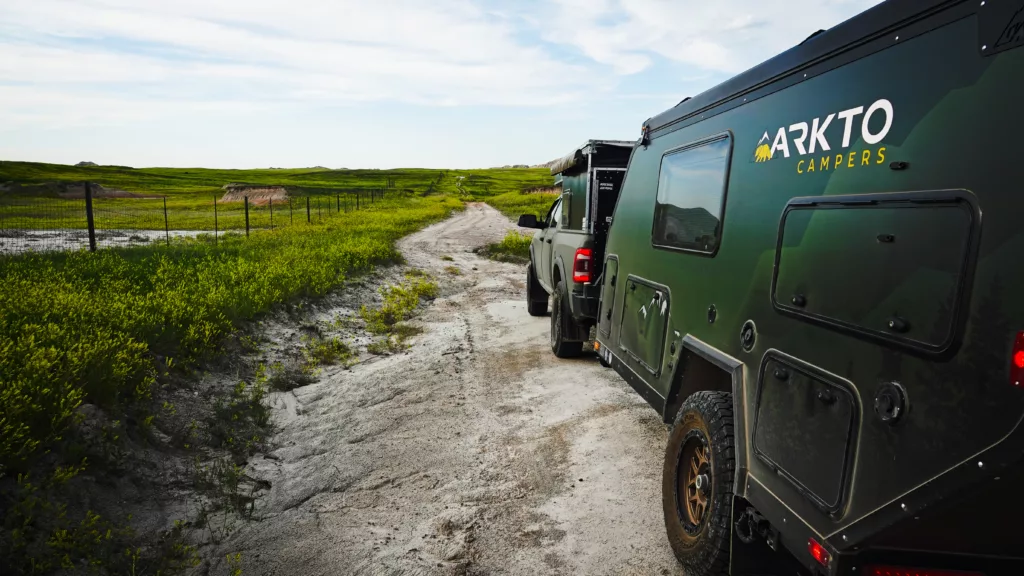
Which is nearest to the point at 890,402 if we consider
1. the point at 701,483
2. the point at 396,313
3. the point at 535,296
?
the point at 701,483

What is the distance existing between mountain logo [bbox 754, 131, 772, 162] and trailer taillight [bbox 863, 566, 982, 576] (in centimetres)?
173

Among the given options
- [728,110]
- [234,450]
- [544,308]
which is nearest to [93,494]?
[234,450]

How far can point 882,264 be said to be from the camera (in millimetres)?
2039

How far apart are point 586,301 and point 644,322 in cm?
200

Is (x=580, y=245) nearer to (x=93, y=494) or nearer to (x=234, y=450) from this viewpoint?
(x=234, y=450)

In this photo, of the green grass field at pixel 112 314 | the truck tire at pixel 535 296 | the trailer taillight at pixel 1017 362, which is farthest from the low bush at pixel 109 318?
the trailer taillight at pixel 1017 362

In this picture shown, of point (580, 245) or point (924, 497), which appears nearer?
point (924, 497)

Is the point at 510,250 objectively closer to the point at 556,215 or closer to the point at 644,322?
the point at 556,215

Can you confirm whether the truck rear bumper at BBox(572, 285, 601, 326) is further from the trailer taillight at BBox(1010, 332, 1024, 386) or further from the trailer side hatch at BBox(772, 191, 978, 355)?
the trailer taillight at BBox(1010, 332, 1024, 386)

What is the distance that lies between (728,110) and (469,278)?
10.7m

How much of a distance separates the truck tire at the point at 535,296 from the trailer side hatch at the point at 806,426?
22.6ft

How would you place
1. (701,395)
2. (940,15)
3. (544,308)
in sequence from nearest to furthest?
(940,15) → (701,395) → (544,308)

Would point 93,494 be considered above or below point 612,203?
below

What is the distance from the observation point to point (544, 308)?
9.80 m
